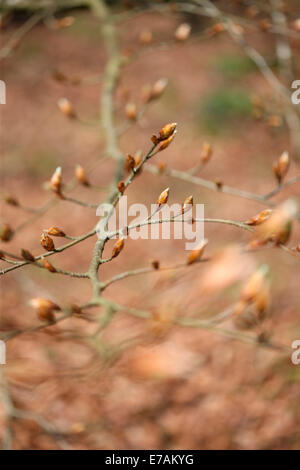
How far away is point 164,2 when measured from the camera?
2.05m

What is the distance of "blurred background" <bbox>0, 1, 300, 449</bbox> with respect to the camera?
5.58ft

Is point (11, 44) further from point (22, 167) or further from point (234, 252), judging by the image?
point (22, 167)

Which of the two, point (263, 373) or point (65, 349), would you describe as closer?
point (263, 373)

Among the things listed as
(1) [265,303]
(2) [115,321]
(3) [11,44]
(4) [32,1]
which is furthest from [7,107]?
(1) [265,303]

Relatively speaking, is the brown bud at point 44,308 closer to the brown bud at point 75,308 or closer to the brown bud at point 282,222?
the brown bud at point 75,308

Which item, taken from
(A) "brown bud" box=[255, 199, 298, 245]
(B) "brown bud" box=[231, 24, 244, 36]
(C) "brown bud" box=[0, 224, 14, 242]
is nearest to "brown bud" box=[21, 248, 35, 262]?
(C) "brown bud" box=[0, 224, 14, 242]

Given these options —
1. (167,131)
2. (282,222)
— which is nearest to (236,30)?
(167,131)

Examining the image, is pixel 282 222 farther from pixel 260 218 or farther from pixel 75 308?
pixel 75 308

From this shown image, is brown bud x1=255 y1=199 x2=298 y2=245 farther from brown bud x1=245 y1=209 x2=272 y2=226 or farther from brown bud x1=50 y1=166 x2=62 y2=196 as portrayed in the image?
brown bud x1=50 y1=166 x2=62 y2=196

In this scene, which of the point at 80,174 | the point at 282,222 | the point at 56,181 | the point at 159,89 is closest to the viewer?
the point at 282,222

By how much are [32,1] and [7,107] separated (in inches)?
103

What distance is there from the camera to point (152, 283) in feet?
7.27

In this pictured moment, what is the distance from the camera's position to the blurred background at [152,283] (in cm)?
170

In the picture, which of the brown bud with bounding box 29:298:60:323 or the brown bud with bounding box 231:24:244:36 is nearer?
the brown bud with bounding box 29:298:60:323
